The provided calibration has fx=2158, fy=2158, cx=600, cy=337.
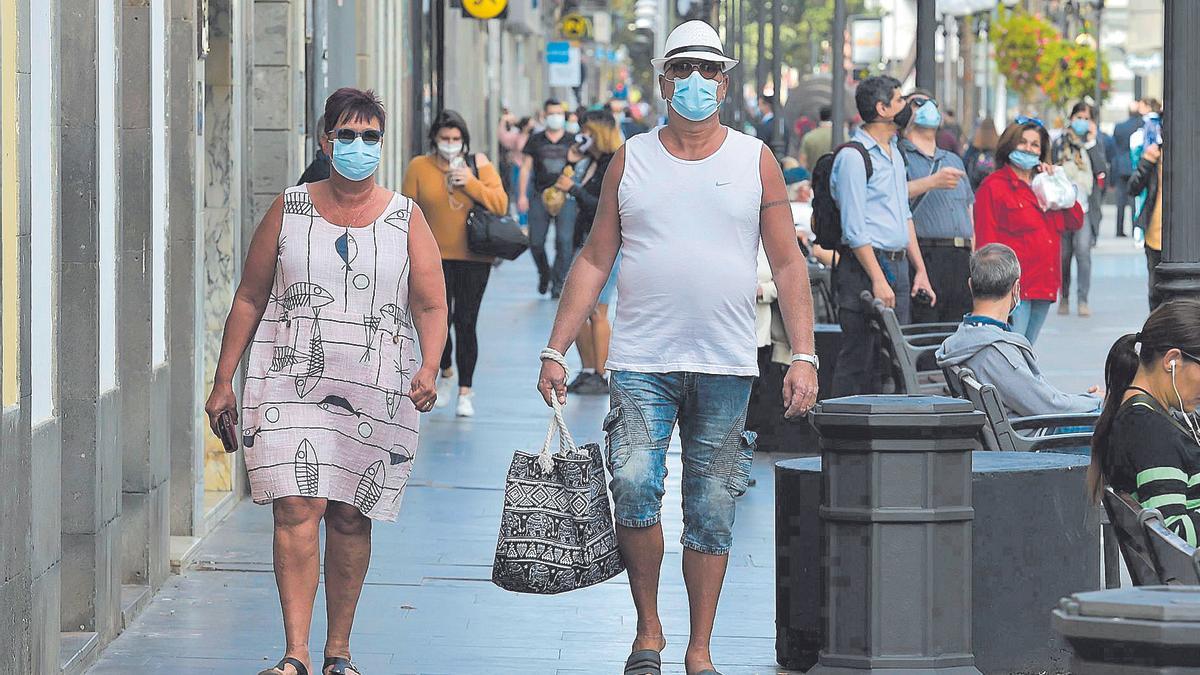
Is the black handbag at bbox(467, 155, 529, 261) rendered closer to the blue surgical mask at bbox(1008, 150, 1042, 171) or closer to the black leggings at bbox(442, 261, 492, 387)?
the black leggings at bbox(442, 261, 492, 387)

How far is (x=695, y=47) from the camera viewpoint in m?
6.40

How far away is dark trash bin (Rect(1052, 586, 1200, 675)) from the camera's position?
3.57 meters

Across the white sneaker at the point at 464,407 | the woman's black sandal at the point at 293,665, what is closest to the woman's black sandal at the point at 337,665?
the woman's black sandal at the point at 293,665

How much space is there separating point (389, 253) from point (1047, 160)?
833cm

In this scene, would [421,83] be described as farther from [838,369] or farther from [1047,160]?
[838,369]

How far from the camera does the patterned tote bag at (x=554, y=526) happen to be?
6164 mm

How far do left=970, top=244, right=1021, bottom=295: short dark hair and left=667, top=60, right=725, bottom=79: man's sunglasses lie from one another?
241cm

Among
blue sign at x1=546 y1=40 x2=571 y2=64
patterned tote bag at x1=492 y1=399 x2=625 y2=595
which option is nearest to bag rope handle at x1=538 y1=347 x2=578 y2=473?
patterned tote bag at x1=492 y1=399 x2=625 y2=595

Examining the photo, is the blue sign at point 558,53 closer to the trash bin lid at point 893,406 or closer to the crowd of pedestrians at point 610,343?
the crowd of pedestrians at point 610,343

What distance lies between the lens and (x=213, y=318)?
31.7ft

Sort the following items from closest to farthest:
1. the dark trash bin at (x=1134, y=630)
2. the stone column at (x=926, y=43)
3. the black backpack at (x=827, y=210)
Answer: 1. the dark trash bin at (x=1134, y=630)
2. the black backpack at (x=827, y=210)
3. the stone column at (x=926, y=43)

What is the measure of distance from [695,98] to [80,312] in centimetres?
196

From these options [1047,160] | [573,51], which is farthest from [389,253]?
[573,51]

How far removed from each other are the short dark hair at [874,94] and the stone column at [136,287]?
4.09 metres
